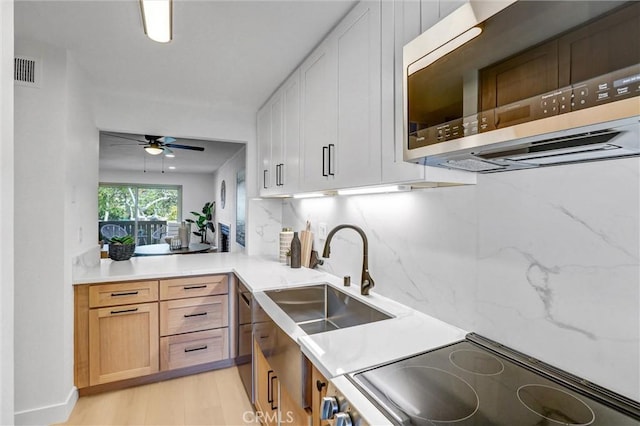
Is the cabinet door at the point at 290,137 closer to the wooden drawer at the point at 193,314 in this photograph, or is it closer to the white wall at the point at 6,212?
the wooden drawer at the point at 193,314

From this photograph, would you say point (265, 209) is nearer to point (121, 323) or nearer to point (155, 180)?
point (121, 323)


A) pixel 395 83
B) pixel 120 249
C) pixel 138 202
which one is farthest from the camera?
pixel 138 202

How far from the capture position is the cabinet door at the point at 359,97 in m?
1.32

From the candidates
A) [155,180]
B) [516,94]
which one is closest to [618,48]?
[516,94]

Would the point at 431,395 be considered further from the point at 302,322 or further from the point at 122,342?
the point at 122,342

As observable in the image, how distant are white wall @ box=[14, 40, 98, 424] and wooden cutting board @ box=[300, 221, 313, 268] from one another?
159 cm

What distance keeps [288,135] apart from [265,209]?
1.18 metres

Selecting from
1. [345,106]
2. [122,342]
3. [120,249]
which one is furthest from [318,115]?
[120,249]

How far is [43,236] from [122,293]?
62 cm

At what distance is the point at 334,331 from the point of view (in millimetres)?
1257

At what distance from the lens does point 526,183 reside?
1.04m

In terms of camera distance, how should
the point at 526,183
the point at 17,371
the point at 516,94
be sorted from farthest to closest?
the point at 17,371
the point at 526,183
the point at 516,94

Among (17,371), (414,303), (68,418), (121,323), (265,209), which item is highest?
(265,209)

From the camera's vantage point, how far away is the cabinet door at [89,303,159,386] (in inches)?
87.2
